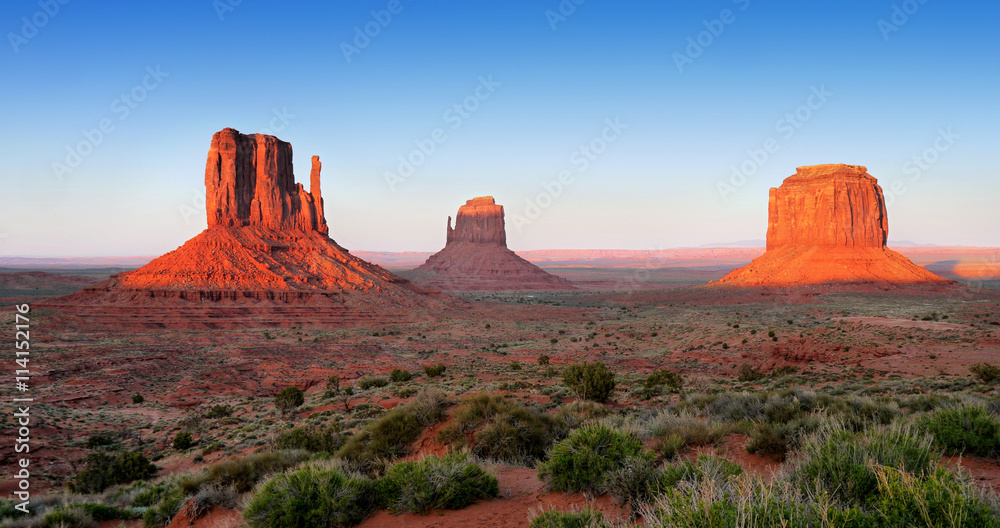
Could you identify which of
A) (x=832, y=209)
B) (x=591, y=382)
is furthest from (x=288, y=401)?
(x=832, y=209)

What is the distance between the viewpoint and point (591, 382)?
16.6 metres

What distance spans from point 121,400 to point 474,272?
10434 centimetres

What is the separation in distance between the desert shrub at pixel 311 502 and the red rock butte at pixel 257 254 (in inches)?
2110

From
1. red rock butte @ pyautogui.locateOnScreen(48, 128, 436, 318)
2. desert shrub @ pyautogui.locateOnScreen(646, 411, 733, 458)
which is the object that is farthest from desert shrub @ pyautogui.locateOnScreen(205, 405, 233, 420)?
red rock butte @ pyautogui.locateOnScreen(48, 128, 436, 318)

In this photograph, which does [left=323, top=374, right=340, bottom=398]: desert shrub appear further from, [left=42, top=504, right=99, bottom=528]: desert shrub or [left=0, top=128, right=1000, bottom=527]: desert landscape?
[left=42, top=504, right=99, bottom=528]: desert shrub

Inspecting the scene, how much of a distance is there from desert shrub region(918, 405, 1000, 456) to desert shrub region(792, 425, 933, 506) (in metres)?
1.74

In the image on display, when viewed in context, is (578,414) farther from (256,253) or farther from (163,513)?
(256,253)

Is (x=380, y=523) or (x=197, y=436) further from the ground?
(x=380, y=523)

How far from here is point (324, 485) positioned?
6422mm

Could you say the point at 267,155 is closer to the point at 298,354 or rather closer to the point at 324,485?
the point at 298,354

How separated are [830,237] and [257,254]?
81.5 metres

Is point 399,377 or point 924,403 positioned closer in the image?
point 924,403

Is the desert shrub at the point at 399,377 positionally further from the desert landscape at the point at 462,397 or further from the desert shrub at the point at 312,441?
the desert shrub at the point at 312,441

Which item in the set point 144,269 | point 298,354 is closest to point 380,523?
point 298,354
